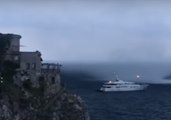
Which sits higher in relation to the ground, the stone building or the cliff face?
the stone building

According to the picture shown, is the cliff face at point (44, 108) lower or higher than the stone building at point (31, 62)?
lower

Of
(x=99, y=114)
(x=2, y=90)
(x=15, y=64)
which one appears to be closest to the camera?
(x=2, y=90)

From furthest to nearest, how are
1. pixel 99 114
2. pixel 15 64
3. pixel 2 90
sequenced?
pixel 99 114
pixel 15 64
pixel 2 90

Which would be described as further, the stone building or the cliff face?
the stone building

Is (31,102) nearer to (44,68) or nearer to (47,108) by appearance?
(47,108)

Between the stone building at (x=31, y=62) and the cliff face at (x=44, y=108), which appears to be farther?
the stone building at (x=31, y=62)

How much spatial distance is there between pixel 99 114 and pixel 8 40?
63127 millimetres

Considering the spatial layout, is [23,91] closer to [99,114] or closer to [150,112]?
[99,114]

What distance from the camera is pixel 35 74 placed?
4747 inches

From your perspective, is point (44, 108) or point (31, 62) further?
point (31, 62)

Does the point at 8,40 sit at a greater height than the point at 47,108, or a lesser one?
greater

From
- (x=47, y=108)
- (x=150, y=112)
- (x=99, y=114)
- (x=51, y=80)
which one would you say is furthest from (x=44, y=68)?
(x=150, y=112)

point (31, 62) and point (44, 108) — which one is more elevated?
point (31, 62)

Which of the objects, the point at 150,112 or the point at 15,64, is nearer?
the point at 15,64
